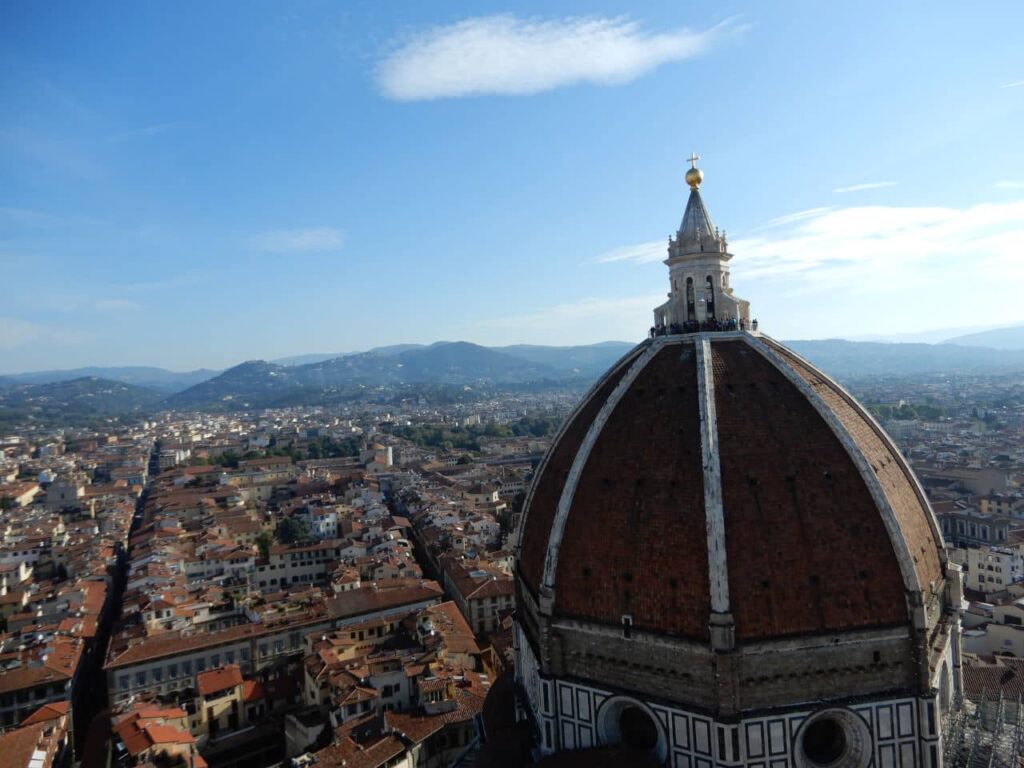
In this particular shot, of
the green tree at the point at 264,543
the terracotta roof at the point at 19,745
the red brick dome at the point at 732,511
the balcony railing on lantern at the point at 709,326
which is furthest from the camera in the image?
the green tree at the point at 264,543

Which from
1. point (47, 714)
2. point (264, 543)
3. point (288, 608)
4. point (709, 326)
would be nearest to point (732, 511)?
point (709, 326)

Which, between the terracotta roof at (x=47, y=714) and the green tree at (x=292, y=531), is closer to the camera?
the terracotta roof at (x=47, y=714)

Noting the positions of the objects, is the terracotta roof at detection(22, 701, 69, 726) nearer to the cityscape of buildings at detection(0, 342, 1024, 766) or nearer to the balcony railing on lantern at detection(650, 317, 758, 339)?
the cityscape of buildings at detection(0, 342, 1024, 766)

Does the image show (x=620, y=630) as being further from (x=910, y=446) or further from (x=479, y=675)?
(x=910, y=446)

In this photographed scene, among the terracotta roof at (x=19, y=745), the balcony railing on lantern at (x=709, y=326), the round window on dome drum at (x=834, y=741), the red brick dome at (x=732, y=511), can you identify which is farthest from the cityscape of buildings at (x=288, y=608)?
the balcony railing on lantern at (x=709, y=326)

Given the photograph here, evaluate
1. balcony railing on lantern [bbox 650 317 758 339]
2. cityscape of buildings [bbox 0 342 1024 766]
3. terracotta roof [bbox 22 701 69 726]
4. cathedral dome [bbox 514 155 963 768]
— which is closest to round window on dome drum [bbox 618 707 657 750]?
cathedral dome [bbox 514 155 963 768]

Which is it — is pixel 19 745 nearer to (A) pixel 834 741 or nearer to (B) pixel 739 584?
(B) pixel 739 584

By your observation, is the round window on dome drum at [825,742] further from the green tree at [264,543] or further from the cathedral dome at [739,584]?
the green tree at [264,543]

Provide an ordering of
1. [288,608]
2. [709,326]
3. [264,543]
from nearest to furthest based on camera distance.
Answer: [709,326] → [288,608] → [264,543]
